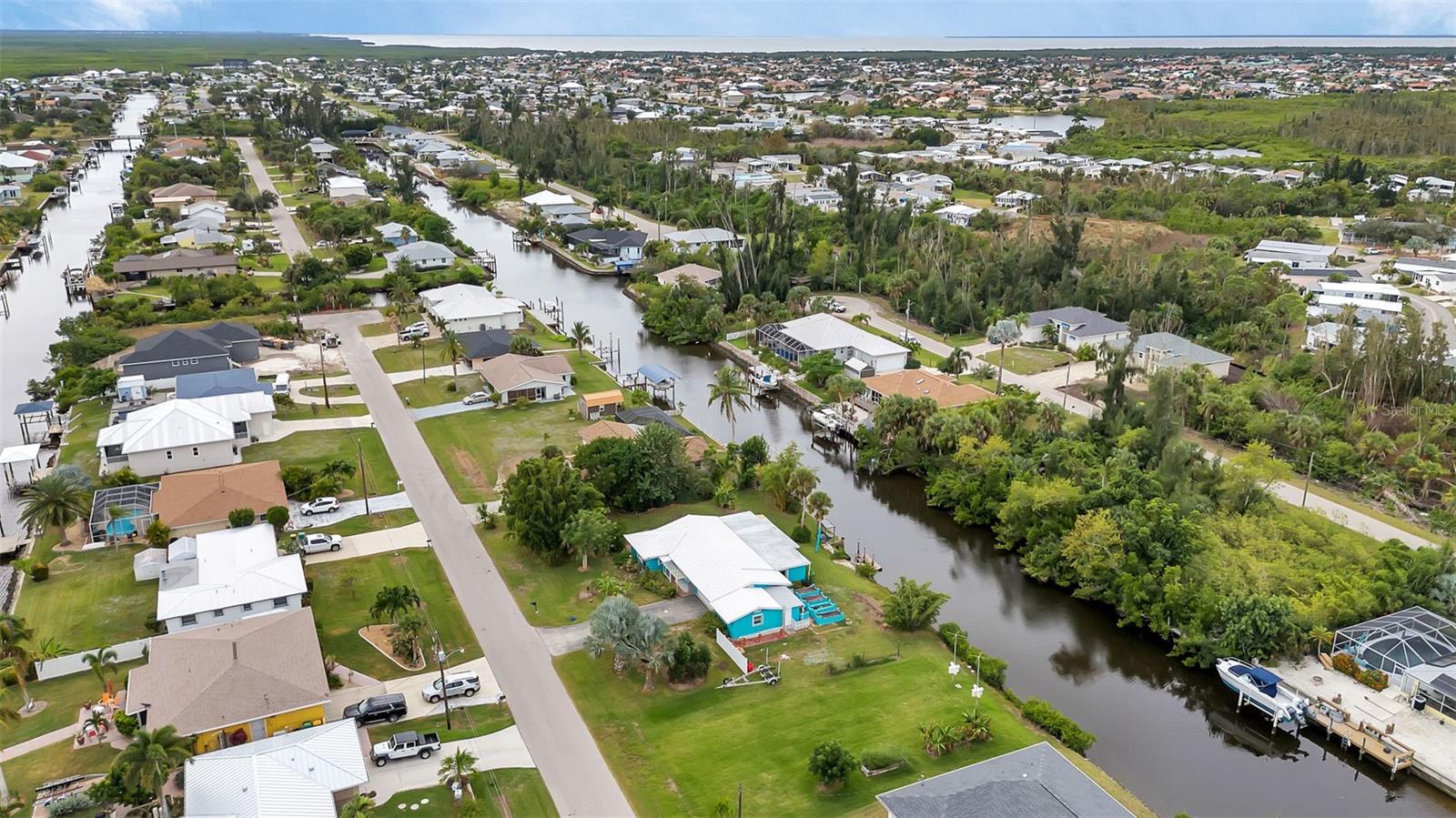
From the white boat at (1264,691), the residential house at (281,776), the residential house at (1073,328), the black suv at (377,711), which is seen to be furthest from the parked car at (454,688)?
the residential house at (1073,328)

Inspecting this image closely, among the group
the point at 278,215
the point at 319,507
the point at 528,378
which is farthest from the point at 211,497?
the point at 278,215

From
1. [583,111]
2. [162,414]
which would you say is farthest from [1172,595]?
[583,111]

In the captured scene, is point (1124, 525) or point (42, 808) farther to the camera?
point (1124, 525)

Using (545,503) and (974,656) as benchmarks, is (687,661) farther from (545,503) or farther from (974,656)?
(545,503)

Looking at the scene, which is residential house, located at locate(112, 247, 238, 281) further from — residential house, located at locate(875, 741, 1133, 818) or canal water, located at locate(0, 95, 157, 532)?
residential house, located at locate(875, 741, 1133, 818)

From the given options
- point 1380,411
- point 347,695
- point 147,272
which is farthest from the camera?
point 147,272

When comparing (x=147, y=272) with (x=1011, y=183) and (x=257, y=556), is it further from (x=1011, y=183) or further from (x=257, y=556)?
(x=1011, y=183)
